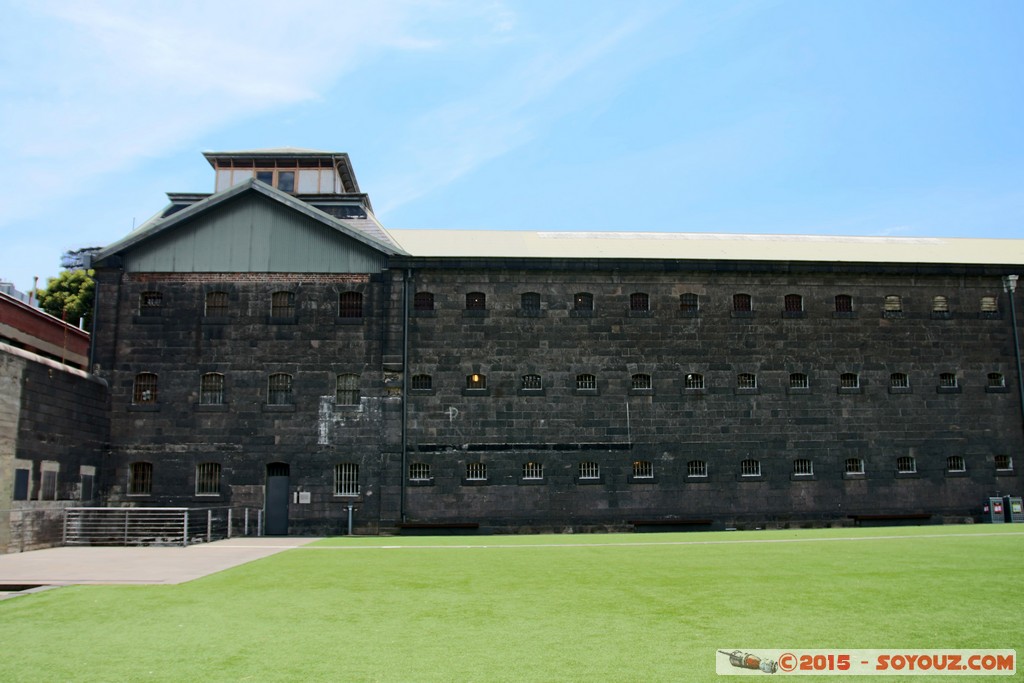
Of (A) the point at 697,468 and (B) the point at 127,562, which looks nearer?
(B) the point at 127,562

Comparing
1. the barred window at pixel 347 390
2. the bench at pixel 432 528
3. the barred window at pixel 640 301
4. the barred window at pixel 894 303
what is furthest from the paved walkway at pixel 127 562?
the barred window at pixel 894 303

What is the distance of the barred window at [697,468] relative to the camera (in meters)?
29.9

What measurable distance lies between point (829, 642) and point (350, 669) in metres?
4.73

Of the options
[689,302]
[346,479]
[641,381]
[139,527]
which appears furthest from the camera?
[689,302]

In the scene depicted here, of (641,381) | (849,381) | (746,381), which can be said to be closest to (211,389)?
(641,381)

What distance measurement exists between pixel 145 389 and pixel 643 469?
17303 millimetres

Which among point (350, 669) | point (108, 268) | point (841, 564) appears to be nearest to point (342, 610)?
point (350, 669)

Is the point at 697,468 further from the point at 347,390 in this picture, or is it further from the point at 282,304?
the point at 282,304

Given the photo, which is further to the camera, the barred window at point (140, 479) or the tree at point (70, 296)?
the tree at point (70, 296)

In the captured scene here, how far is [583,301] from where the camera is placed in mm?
30688

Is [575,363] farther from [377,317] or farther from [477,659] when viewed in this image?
[477,659]

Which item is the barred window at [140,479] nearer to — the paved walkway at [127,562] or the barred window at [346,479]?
the paved walkway at [127,562]

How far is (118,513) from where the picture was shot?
84.0 ft

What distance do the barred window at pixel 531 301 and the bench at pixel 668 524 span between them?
320 inches
